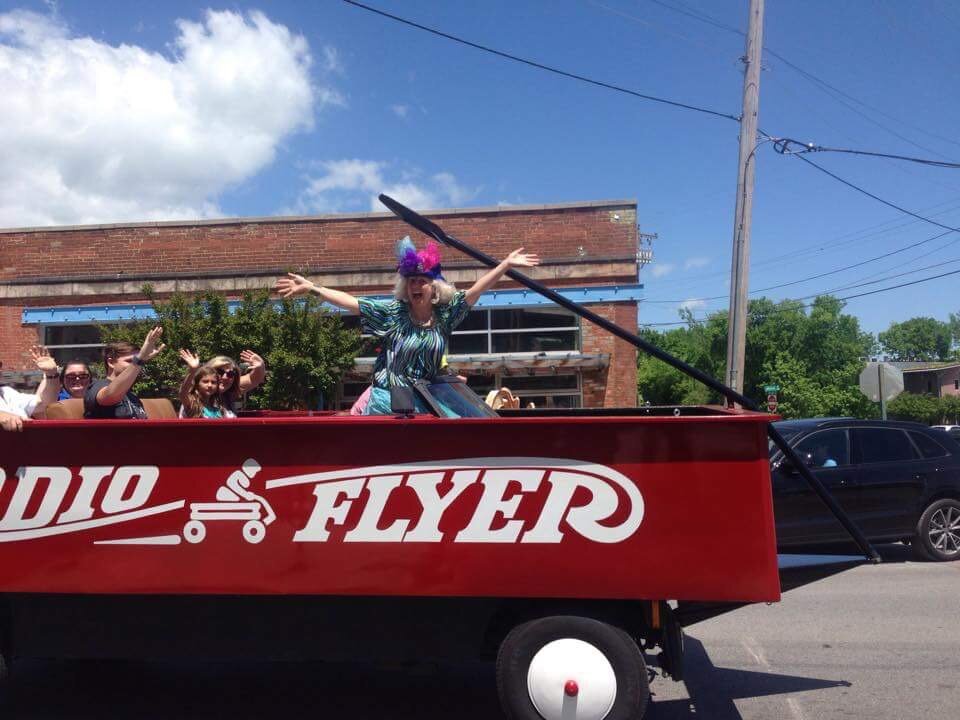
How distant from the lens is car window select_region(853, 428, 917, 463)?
8477mm

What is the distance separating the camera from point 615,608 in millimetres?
3359

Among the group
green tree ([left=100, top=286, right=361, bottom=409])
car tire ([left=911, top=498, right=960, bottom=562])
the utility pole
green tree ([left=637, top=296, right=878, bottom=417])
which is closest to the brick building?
green tree ([left=100, top=286, right=361, bottom=409])

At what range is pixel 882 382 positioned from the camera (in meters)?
14.7

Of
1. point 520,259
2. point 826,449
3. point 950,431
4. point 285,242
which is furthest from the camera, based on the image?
point 950,431

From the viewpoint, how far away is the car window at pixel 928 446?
8719 millimetres

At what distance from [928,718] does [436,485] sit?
287cm

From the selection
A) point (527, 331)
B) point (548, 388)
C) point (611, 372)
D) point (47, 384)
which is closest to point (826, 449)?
point (47, 384)

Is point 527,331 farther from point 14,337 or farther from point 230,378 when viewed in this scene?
point 230,378

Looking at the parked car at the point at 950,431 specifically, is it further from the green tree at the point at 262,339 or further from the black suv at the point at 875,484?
the green tree at the point at 262,339

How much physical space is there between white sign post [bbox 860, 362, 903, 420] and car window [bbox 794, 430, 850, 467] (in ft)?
23.3

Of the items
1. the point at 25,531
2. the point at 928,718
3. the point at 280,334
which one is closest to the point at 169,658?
the point at 25,531

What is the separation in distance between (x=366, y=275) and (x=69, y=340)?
23.0ft

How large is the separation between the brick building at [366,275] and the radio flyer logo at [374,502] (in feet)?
43.4

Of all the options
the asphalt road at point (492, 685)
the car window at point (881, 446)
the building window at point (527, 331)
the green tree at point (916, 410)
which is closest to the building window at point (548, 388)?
the building window at point (527, 331)
